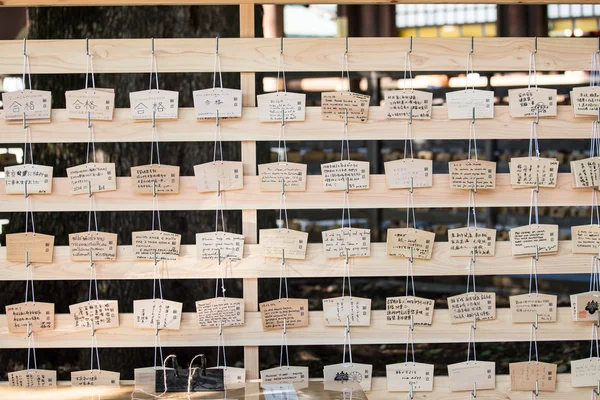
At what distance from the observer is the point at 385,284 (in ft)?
22.1

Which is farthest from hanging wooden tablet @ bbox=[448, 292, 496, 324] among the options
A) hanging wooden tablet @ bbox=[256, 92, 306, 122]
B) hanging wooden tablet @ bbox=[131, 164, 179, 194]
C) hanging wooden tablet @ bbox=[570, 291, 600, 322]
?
hanging wooden tablet @ bbox=[131, 164, 179, 194]

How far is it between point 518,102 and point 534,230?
0.52 m

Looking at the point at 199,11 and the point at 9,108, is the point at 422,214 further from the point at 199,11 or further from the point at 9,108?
the point at 9,108

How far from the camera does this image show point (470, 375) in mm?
3006

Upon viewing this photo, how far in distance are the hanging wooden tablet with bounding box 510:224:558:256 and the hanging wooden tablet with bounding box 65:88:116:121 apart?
1685mm

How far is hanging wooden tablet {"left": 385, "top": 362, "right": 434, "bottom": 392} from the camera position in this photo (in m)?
2.99

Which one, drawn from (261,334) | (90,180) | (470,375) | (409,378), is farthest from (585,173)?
(90,180)

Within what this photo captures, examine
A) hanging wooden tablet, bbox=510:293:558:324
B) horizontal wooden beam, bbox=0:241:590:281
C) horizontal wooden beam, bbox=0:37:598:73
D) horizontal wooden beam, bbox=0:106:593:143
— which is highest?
horizontal wooden beam, bbox=0:37:598:73

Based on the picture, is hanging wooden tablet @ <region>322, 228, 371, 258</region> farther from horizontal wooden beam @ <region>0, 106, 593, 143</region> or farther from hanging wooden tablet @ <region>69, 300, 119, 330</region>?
hanging wooden tablet @ <region>69, 300, 119, 330</region>

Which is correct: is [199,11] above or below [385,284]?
above

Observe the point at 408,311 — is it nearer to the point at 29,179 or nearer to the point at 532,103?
the point at 532,103

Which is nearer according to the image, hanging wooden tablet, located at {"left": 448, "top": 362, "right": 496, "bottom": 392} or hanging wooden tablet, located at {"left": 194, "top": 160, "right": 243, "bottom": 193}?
hanging wooden tablet, located at {"left": 194, "top": 160, "right": 243, "bottom": 193}

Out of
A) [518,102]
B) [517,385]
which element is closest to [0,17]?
[518,102]

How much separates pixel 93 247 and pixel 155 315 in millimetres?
364
